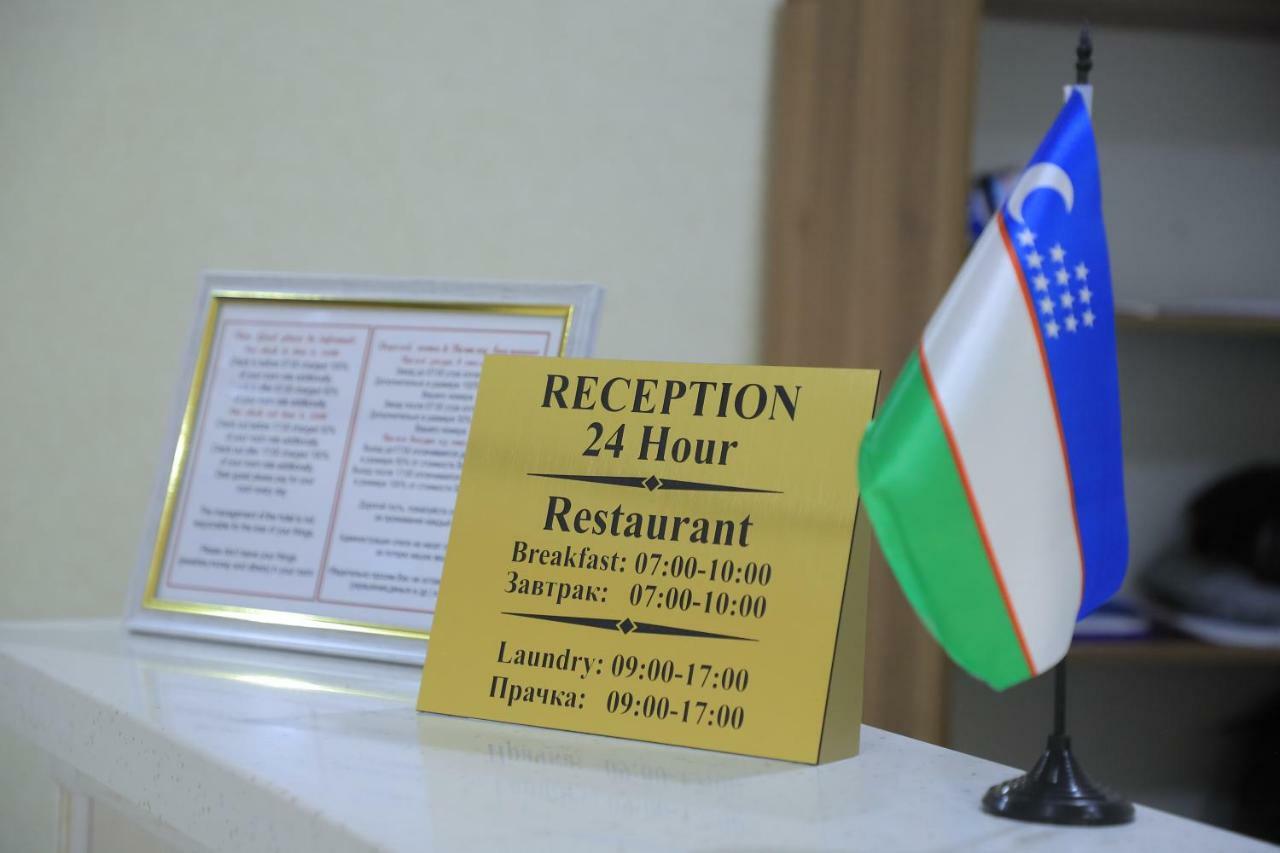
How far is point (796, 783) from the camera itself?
681 millimetres

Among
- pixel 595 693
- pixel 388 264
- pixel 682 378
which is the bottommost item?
pixel 595 693

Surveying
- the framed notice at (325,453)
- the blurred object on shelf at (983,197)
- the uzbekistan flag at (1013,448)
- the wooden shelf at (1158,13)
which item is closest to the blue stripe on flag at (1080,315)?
the uzbekistan flag at (1013,448)

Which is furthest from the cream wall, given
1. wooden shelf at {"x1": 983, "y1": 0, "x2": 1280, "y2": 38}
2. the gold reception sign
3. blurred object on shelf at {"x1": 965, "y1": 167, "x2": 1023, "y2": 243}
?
the gold reception sign

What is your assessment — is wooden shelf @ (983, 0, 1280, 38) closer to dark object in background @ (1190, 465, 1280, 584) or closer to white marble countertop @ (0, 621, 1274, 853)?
dark object in background @ (1190, 465, 1280, 584)

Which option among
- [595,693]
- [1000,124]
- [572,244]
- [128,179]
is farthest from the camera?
[1000,124]

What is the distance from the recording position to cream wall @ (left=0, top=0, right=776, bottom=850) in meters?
2.04

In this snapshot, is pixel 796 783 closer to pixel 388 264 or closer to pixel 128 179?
pixel 388 264

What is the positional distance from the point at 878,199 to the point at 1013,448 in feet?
5.21

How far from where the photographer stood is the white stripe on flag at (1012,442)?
589 mm

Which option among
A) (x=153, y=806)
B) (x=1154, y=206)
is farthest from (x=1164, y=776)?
(x=153, y=806)

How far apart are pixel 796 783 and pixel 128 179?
1817 mm

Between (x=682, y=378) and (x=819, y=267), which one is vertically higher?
(x=819, y=267)

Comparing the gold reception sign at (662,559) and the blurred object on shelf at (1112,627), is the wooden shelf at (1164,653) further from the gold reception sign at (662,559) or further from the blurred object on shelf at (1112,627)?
the gold reception sign at (662,559)

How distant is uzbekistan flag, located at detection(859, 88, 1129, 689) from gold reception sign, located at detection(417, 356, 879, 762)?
150 millimetres
